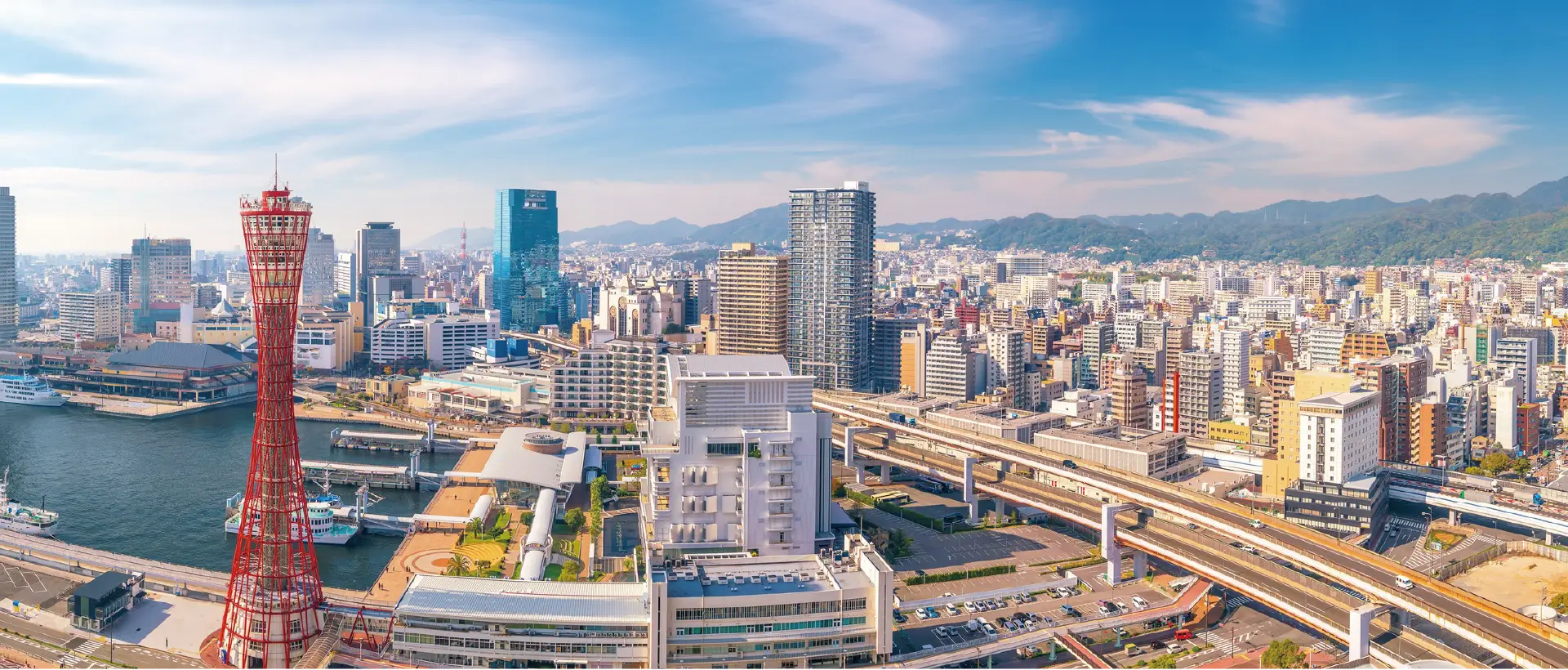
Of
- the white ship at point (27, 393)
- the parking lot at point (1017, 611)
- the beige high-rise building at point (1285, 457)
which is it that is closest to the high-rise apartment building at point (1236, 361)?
the beige high-rise building at point (1285, 457)

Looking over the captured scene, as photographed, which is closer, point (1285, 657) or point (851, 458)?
point (1285, 657)

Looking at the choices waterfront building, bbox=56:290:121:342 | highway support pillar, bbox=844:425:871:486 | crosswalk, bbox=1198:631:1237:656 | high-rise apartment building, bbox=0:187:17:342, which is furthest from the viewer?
waterfront building, bbox=56:290:121:342

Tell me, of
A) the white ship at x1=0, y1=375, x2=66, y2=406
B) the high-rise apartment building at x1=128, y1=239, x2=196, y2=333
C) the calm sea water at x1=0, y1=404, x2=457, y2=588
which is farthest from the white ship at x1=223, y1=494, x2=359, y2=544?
the high-rise apartment building at x1=128, y1=239, x2=196, y2=333

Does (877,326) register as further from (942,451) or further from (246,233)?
(246,233)

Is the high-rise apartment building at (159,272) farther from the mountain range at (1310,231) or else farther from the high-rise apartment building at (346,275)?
the mountain range at (1310,231)

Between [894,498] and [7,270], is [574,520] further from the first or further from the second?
[7,270]

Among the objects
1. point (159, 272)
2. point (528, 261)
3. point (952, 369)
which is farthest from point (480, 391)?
point (159, 272)

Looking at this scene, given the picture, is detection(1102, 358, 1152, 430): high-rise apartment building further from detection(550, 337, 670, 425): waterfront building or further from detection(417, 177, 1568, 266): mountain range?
detection(417, 177, 1568, 266): mountain range

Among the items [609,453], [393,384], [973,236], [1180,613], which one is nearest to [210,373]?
[393,384]
